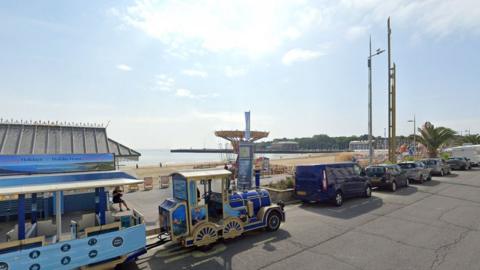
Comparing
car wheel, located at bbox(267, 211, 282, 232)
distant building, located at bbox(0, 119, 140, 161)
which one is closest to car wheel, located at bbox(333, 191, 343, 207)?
car wheel, located at bbox(267, 211, 282, 232)

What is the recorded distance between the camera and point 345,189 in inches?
520

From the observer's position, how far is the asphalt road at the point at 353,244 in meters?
6.35

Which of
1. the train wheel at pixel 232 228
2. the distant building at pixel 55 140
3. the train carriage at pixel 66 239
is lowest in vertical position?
the train wheel at pixel 232 228

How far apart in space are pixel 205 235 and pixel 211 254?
50 cm

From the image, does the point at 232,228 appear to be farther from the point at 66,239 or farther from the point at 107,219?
the point at 66,239

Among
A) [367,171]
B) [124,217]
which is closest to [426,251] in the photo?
[124,217]

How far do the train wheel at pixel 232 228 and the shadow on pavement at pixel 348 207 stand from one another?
4.55 metres

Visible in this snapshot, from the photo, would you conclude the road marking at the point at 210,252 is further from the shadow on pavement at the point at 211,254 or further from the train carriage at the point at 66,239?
the train carriage at the point at 66,239

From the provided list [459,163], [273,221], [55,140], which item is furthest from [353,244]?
[459,163]

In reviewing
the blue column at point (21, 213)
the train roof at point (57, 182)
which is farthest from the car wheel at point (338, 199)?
the blue column at point (21, 213)

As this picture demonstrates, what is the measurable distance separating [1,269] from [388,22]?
1155 inches

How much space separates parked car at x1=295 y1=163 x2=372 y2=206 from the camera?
488 inches

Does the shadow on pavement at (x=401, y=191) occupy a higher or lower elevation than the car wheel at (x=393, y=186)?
lower

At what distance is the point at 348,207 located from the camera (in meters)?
12.3
